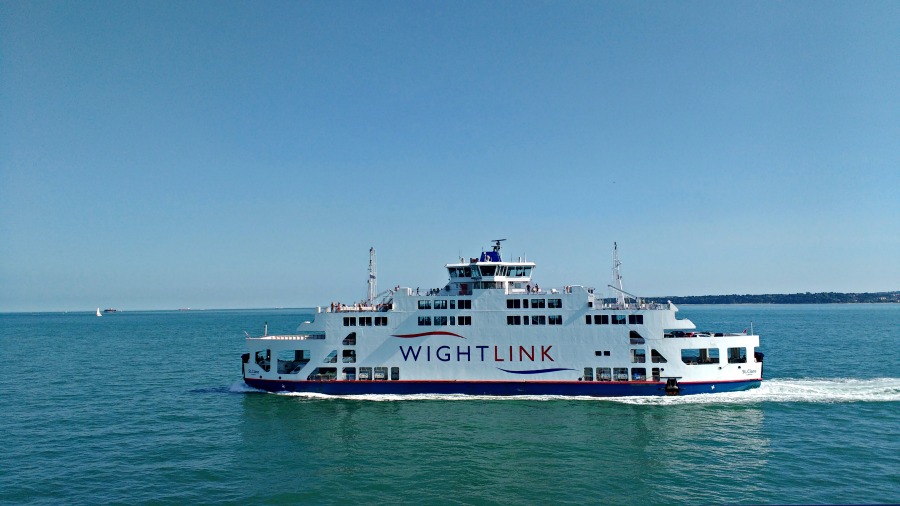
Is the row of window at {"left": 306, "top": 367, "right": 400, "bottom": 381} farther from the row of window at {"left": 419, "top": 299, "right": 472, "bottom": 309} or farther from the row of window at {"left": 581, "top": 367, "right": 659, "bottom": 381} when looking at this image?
the row of window at {"left": 581, "top": 367, "right": 659, "bottom": 381}

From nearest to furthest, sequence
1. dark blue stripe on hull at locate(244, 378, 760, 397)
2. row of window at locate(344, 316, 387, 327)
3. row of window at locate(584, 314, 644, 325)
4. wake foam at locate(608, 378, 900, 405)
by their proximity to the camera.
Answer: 1. wake foam at locate(608, 378, 900, 405)
2. dark blue stripe on hull at locate(244, 378, 760, 397)
3. row of window at locate(584, 314, 644, 325)
4. row of window at locate(344, 316, 387, 327)

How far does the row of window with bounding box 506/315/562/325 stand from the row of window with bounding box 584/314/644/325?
1830 mm

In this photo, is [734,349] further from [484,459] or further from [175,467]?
[175,467]

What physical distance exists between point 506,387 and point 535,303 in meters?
5.50

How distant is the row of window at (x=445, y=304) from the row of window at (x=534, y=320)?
274 cm

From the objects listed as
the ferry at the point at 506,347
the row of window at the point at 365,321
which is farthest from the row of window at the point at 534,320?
the row of window at the point at 365,321

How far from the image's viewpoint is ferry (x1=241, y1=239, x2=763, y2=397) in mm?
31703

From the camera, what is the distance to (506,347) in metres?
32.3

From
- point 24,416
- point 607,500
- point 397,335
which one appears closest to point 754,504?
point 607,500

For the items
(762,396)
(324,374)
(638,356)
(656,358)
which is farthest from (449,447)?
(762,396)

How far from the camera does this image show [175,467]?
840 inches

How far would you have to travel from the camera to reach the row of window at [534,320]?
3228 centimetres

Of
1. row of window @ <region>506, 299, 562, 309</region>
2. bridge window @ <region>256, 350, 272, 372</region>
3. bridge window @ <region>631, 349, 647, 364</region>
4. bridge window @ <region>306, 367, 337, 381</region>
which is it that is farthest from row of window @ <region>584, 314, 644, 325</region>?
bridge window @ <region>256, 350, 272, 372</region>

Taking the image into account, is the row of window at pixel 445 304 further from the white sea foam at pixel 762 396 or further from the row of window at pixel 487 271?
the white sea foam at pixel 762 396
